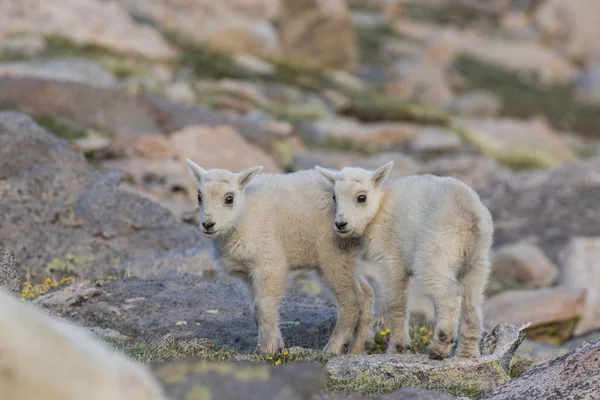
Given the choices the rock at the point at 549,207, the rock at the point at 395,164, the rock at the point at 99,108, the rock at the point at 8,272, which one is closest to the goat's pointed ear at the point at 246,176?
the rock at the point at 8,272

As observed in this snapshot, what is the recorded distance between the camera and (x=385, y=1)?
3878 inches

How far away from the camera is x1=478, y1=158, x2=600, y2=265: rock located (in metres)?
25.3

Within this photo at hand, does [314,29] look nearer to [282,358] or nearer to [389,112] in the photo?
[389,112]

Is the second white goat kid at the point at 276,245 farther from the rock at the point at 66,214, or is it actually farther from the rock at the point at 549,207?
the rock at the point at 549,207

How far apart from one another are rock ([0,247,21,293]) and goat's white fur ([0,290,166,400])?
20.4ft

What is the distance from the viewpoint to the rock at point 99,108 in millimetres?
22875

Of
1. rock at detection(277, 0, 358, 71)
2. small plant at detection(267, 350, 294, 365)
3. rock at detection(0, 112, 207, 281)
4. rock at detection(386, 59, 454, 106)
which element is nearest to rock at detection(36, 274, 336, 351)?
small plant at detection(267, 350, 294, 365)

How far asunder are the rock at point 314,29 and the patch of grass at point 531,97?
12.6m

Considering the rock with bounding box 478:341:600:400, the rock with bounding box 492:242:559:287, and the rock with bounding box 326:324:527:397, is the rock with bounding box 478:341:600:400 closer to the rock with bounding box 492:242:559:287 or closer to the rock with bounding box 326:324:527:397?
the rock with bounding box 326:324:527:397

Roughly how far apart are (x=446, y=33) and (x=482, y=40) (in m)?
3.89

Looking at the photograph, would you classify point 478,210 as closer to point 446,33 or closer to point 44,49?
point 44,49

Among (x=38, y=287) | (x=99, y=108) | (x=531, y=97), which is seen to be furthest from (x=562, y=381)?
(x=531, y=97)

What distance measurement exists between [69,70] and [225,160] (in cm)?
1137

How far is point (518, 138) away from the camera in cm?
4312
